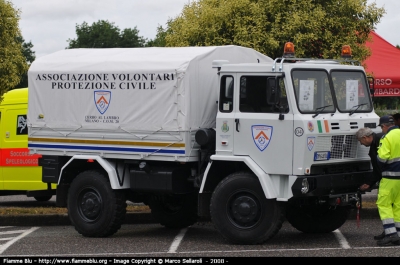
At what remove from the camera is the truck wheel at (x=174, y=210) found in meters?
13.2

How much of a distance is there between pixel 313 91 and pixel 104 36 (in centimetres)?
6220

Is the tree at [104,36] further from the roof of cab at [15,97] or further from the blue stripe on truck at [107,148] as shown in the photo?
the blue stripe on truck at [107,148]

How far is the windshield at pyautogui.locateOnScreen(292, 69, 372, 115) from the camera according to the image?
11.2 meters

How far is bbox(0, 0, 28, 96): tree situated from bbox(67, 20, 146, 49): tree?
5423cm

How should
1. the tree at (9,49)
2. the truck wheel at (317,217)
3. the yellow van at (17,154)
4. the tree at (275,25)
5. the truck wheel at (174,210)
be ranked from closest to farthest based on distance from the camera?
the truck wheel at (317,217) < the truck wheel at (174,210) < the yellow van at (17,154) < the tree at (275,25) < the tree at (9,49)

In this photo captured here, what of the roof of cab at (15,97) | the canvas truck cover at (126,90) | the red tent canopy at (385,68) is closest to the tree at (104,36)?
the red tent canopy at (385,68)

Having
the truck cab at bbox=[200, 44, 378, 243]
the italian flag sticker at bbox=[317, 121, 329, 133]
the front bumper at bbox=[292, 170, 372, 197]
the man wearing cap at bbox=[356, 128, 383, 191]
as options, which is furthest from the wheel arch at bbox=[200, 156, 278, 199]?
the man wearing cap at bbox=[356, 128, 383, 191]

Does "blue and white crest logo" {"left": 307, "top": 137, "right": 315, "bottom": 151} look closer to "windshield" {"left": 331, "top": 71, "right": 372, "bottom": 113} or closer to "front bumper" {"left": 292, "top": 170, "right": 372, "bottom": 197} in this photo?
"front bumper" {"left": 292, "top": 170, "right": 372, "bottom": 197}

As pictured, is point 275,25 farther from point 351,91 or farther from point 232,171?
point 232,171

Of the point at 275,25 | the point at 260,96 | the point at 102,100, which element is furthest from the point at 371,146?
the point at 275,25

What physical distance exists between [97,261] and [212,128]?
2896 millimetres

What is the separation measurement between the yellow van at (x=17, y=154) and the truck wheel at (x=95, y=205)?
3445mm

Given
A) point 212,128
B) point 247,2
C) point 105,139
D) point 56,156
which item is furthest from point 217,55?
point 247,2

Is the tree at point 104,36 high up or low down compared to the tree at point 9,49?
up
